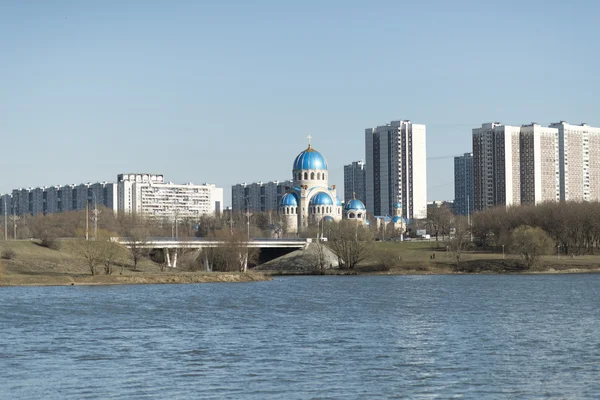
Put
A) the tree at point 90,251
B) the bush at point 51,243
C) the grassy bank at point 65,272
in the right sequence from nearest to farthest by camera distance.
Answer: the grassy bank at point 65,272
the tree at point 90,251
the bush at point 51,243

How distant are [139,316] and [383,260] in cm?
5327

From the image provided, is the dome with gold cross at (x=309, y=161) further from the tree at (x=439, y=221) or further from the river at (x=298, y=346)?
the river at (x=298, y=346)

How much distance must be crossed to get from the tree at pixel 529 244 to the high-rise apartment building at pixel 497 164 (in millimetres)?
70799

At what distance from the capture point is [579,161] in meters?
172

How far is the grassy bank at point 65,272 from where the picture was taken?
71.0 metres

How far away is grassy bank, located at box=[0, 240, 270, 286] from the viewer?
233 ft

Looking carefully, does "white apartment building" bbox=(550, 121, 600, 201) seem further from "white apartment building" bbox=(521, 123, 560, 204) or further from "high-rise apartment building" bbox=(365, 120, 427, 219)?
"high-rise apartment building" bbox=(365, 120, 427, 219)

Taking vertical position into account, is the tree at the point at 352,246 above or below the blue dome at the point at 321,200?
below

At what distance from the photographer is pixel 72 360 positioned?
31.2 metres

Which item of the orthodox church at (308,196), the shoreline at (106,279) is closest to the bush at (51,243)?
the shoreline at (106,279)

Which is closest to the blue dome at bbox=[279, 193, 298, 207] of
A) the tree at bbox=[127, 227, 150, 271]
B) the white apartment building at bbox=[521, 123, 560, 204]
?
the white apartment building at bbox=[521, 123, 560, 204]

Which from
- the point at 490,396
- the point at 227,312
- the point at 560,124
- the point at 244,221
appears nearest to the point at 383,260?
the point at 227,312

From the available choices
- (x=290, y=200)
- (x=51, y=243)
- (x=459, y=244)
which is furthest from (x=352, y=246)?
(x=290, y=200)

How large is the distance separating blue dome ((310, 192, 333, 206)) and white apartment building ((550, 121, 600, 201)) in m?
46.6
